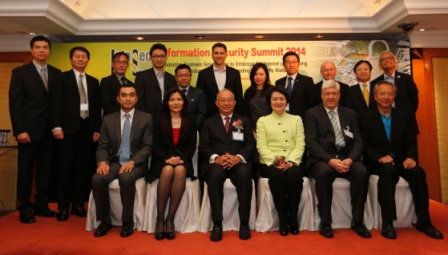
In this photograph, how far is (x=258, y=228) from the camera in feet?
9.78

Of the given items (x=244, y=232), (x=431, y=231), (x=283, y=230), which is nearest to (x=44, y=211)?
Answer: (x=244, y=232)

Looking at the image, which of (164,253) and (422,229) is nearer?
(164,253)

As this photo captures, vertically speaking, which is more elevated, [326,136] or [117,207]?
[326,136]

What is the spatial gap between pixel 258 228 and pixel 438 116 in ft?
11.8

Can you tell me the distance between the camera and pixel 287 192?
117 inches

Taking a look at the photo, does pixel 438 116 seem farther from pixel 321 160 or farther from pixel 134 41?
pixel 134 41

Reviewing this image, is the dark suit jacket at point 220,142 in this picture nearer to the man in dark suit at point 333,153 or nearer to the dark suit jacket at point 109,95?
the man in dark suit at point 333,153

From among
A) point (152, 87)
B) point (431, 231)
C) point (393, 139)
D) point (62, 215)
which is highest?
point (152, 87)

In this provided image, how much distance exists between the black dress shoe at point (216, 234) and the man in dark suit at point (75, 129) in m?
1.51

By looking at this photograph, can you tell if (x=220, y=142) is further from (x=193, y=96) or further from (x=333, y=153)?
(x=333, y=153)

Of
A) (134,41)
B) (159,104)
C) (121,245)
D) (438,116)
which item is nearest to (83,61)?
(159,104)

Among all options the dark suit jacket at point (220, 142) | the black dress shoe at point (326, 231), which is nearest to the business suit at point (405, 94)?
the dark suit jacket at point (220, 142)

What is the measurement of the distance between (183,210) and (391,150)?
1996mm

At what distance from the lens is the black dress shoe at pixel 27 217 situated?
3279mm
